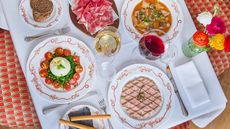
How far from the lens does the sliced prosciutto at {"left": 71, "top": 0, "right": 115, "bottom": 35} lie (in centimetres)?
172

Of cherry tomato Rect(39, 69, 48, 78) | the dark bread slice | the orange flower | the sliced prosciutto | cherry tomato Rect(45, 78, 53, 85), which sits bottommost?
the orange flower

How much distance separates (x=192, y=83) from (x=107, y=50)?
0.41m

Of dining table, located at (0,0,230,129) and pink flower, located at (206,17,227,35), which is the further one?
dining table, located at (0,0,230,129)

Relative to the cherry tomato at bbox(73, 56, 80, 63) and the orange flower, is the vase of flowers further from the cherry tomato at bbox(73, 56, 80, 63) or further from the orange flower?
the cherry tomato at bbox(73, 56, 80, 63)

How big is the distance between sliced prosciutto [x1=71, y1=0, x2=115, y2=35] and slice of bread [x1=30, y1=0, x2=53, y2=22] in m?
0.12

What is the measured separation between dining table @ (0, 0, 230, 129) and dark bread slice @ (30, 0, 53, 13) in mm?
62

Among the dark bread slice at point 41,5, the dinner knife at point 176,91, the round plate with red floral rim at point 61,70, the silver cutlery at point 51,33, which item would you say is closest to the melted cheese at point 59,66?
the round plate with red floral rim at point 61,70

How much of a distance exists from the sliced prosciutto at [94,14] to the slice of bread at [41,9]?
0.12 m

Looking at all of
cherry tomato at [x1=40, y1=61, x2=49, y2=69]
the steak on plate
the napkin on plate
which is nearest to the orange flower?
the napkin on plate

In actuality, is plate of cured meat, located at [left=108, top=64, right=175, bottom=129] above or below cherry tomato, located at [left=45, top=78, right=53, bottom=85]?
below

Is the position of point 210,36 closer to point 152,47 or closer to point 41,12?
point 152,47

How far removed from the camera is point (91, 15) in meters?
1.72

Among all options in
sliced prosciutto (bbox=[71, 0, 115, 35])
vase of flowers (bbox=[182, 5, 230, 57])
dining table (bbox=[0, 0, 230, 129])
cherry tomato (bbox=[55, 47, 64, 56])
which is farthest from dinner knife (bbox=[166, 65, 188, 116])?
cherry tomato (bbox=[55, 47, 64, 56])

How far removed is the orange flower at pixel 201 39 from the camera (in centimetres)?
165
